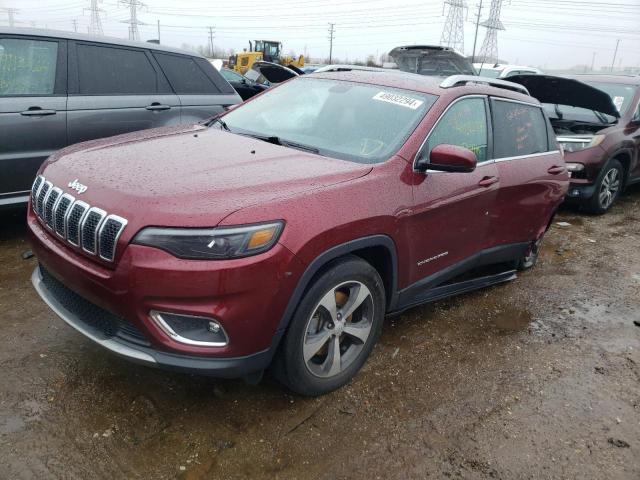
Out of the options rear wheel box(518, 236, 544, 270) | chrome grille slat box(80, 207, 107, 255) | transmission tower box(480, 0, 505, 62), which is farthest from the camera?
transmission tower box(480, 0, 505, 62)

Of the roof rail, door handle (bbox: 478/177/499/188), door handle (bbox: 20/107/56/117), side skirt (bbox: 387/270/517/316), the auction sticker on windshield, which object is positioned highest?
the roof rail

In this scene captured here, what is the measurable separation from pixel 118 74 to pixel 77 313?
3.18 meters

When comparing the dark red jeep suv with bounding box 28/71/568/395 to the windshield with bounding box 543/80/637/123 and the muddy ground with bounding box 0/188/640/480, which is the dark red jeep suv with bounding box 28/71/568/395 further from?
the windshield with bounding box 543/80/637/123

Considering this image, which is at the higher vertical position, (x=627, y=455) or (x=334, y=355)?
(x=334, y=355)

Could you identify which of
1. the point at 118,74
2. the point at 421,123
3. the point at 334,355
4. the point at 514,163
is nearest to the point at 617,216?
the point at 514,163

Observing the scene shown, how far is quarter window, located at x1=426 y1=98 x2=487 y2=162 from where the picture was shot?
10.3ft

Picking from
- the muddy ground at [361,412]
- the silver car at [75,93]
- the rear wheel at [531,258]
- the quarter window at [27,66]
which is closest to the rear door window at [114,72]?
the silver car at [75,93]

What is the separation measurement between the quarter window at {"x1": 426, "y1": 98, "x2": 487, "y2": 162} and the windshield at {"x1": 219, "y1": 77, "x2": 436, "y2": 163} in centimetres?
15

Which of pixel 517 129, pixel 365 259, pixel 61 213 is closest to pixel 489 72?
pixel 517 129

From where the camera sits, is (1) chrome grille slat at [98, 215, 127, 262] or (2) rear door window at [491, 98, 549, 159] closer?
(1) chrome grille slat at [98, 215, 127, 262]

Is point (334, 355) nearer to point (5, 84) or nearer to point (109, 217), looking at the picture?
point (109, 217)

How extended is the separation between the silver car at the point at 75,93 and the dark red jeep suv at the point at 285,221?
1521 mm

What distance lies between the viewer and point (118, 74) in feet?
16.0

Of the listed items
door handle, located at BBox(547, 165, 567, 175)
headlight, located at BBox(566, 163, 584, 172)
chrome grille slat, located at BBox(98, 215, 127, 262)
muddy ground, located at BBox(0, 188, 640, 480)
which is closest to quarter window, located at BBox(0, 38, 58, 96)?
muddy ground, located at BBox(0, 188, 640, 480)
